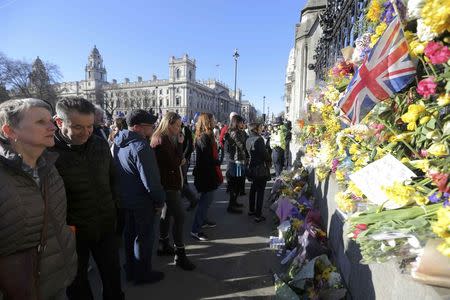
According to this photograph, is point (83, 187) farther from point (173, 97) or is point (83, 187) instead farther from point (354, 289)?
point (173, 97)

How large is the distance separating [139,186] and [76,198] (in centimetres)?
83

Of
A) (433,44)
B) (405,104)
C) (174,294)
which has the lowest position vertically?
(174,294)

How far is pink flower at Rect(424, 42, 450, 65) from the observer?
130cm

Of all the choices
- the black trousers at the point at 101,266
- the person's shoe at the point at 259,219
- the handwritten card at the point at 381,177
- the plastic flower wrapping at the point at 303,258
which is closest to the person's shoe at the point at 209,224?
the person's shoe at the point at 259,219

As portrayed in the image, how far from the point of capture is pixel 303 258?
3293 millimetres

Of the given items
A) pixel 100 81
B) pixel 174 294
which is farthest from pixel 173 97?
pixel 174 294

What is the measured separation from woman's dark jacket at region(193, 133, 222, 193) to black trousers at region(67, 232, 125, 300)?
2166 millimetres

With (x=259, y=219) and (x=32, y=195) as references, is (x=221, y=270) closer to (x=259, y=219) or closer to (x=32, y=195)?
(x=259, y=219)

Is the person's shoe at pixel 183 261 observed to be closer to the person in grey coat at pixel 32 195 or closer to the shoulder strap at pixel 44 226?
the person in grey coat at pixel 32 195

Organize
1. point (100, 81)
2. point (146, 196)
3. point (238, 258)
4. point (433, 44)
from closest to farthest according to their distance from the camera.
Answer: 1. point (433, 44)
2. point (146, 196)
3. point (238, 258)
4. point (100, 81)

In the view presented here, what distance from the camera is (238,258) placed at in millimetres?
4160

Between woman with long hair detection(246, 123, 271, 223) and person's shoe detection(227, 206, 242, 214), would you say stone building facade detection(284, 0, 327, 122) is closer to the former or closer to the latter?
woman with long hair detection(246, 123, 271, 223)

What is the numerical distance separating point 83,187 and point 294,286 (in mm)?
2099

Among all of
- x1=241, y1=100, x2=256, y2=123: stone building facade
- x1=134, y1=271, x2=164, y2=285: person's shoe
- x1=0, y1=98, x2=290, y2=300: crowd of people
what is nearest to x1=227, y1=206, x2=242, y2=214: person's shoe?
x1=0, y1=98, x2=290, y2=300: crowd of people
